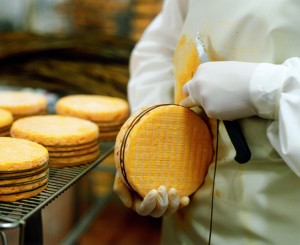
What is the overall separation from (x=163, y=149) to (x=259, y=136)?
244 millimetres

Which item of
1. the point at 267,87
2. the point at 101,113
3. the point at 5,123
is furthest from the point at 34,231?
the point at 267,87

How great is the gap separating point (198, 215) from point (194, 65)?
16.3 inches

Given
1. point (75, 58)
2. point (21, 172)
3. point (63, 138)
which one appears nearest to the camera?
point (21, 172)

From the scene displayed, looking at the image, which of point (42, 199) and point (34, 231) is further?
point (34, 231)

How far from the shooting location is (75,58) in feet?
7.07

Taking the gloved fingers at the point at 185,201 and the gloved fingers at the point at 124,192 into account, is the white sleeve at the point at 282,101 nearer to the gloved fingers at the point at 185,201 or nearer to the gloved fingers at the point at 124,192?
the gloved fingers at the point at 185,201

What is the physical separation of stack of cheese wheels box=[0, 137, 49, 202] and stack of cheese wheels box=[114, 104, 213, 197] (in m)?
0.19

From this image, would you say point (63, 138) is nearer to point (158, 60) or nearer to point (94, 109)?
point (94, 109)

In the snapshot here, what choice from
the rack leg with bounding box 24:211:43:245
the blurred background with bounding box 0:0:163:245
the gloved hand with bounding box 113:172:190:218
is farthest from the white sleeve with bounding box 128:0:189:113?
the blurred background with bounding box 0:0:163:245

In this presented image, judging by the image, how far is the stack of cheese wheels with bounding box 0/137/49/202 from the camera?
3.24 feet

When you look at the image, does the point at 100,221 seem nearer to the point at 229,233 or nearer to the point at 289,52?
the point at 229,233

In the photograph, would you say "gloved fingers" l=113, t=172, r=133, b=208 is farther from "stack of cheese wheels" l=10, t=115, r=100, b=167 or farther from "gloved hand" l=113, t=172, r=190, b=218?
"stack of cheese wheels" l=10, t=115, r=100, b=167

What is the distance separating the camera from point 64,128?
1.32 metres

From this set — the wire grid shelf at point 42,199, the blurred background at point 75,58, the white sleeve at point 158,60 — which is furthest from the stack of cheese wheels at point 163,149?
the blurred background at point 75,58
